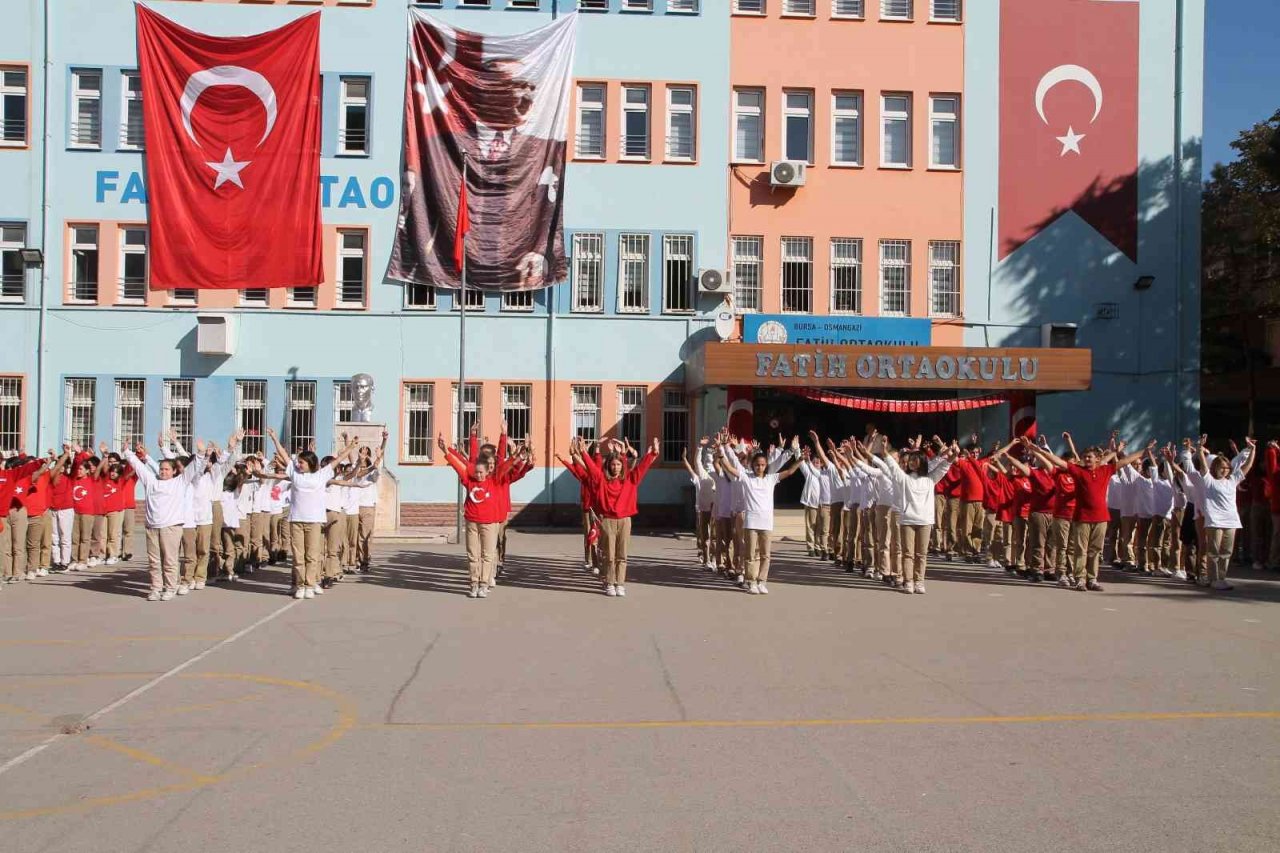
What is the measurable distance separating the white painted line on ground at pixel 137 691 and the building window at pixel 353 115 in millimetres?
17193

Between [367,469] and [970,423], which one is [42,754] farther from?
[970,423]

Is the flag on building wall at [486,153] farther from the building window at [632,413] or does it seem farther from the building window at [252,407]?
the building window at [252,407]

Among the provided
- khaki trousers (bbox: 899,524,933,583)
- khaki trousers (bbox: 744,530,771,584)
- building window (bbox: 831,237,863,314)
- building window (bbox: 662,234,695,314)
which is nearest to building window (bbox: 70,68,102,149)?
building window (bbox: 662,234,695,314)

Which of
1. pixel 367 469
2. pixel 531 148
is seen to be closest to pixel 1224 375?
pixel 531 148

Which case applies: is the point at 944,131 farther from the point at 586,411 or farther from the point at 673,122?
the point at 586,411

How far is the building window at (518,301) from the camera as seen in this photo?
2764cm

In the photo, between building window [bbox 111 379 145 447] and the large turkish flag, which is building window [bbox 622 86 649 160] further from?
building window [bbox 111 379 145 447]

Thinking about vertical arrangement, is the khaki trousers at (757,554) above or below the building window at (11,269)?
below

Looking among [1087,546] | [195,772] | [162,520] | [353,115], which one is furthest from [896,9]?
[195,772]

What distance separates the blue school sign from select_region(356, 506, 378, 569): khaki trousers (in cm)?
1259

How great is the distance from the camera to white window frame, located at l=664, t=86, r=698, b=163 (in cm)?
2775

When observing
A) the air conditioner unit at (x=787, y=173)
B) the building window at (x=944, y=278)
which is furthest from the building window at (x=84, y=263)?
the building window at (x=944, y=278)

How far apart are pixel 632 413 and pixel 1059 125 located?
13.1 m

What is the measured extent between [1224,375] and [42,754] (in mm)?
39056
